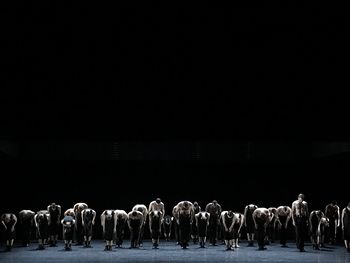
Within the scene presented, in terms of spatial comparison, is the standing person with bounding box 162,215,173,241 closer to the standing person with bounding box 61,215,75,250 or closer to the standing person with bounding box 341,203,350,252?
the standing person with bounding box 61,215,75,250

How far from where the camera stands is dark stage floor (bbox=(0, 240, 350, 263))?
55.0 ft

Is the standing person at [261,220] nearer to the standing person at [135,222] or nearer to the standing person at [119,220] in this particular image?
the standing person at [135,222]

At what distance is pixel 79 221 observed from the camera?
21391 millimetres

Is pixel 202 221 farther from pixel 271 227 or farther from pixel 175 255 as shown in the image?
pixel 271 227

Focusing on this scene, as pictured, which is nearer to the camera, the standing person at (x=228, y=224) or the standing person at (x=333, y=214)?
the standing person at (x=228, y=224)

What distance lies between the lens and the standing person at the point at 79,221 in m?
21.2

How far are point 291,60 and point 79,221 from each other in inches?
387

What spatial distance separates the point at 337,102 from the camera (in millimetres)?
15281

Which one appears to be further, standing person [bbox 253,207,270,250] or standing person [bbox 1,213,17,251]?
standing person [bbox 1,213,17,251]

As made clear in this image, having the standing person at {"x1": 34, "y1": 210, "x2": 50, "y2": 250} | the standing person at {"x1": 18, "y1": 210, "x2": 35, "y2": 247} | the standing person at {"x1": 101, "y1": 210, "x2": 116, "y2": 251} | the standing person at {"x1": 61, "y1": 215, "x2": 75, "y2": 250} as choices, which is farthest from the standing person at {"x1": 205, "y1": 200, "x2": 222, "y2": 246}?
the standing person at {"x1": 18, "y1": 210, "x2": 35, "y2": 247}

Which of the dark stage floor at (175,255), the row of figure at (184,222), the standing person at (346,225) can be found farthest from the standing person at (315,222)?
the standing person at (346,225)

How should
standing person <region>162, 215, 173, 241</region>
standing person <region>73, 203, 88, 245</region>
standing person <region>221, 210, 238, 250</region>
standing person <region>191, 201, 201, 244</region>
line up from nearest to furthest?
1. standing person <region>221, 210, 238, 250</region>
2. standing person <region>73, 203, 88, 245</region>
3. standing person <region>191, 201, 201, 244</region>
4. standing person <region>162, 215, 173, 241</region>

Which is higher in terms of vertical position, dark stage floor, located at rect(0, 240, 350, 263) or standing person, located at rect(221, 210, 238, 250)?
standing person, located at rect(221, 210, 238, 250)

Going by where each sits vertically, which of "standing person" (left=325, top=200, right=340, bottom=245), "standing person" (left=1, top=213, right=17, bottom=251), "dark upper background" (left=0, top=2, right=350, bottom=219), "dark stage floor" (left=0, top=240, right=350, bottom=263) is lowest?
"dark stage floor" (left=0, top=240, right=350, bottom=263)
